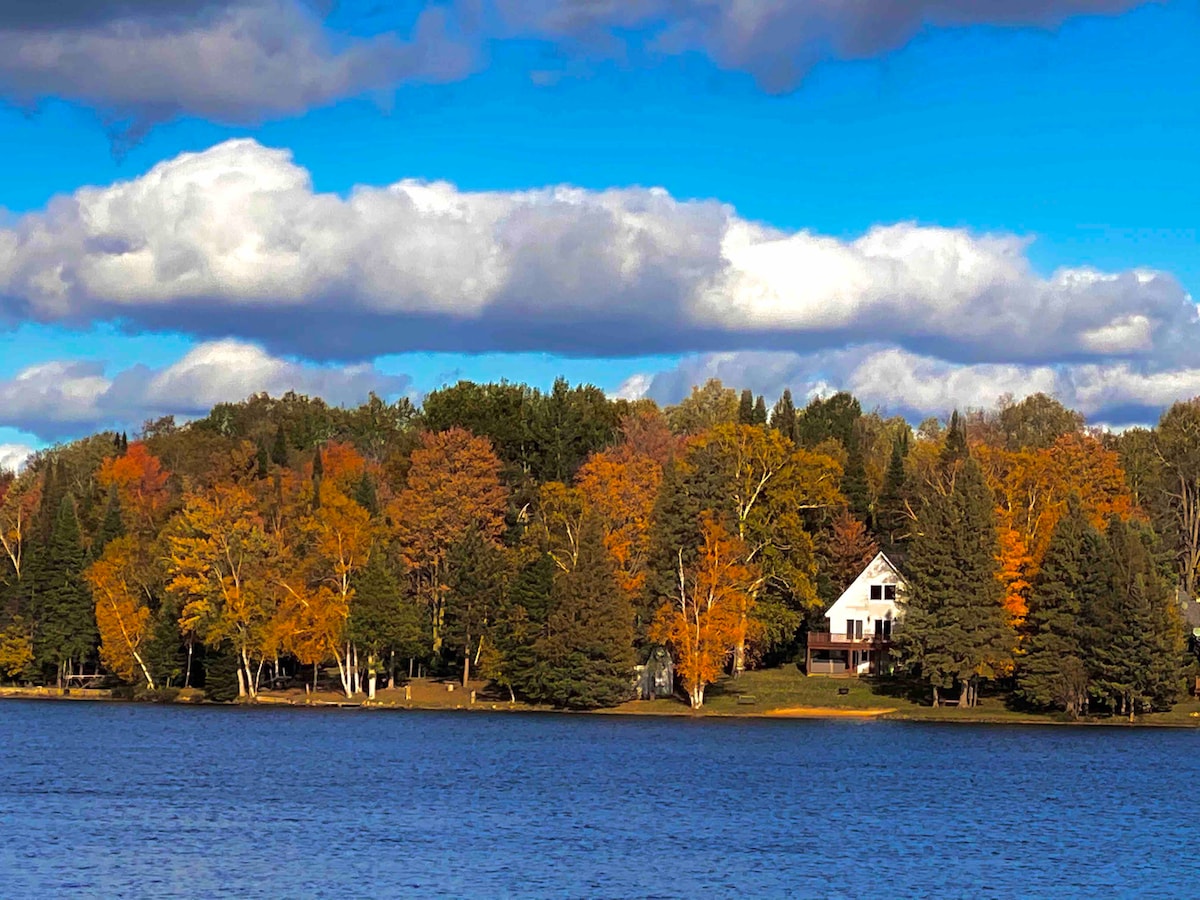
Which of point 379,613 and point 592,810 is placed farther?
point 379,613

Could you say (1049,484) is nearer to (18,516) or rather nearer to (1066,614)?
(1066,614)

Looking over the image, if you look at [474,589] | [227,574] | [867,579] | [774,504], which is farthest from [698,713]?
[227,574]

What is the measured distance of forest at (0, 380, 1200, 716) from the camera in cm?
10906

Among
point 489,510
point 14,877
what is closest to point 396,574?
point 489,510

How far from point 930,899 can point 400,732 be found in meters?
57.1

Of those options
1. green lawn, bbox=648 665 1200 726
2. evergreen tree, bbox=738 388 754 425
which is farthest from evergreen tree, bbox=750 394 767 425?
green lawn, bbox=648 665 1200 726

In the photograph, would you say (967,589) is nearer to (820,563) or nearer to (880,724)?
(880,724)

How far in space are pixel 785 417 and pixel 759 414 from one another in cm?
703

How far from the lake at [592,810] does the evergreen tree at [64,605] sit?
2802 centimetres

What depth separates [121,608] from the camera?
411ft

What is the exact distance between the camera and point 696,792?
71250 millimetres

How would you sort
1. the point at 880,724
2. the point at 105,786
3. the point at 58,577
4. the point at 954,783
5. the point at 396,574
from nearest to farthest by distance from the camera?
the point at 105,786, the point at 954,783, the point at 880,724, the point at 396,574, the point at 58,577

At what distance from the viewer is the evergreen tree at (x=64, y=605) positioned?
436 feet

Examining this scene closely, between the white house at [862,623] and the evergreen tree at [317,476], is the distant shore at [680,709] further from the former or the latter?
the evergreen tree at [317,476]
